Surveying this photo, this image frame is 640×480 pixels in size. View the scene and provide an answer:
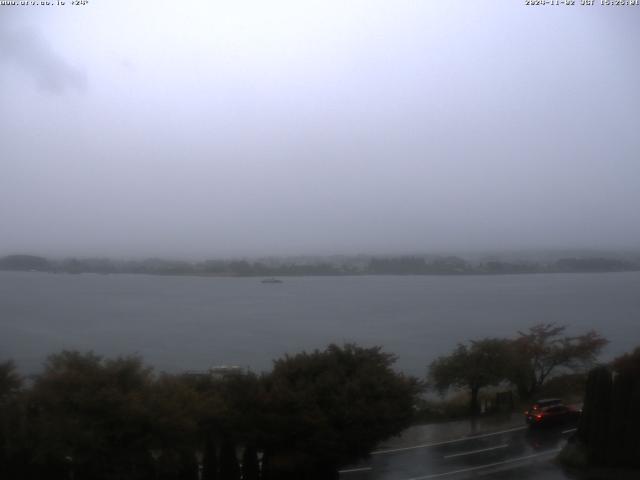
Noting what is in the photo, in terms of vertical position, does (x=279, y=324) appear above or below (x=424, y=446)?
above

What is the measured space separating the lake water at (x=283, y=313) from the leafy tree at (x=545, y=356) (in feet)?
2.34

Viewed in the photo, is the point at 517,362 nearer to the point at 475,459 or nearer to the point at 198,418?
the point at 475,459

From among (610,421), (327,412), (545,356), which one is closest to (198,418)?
(327,412)

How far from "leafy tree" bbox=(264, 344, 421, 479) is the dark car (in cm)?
537

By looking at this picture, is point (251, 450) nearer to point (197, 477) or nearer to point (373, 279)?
point (197, 477)

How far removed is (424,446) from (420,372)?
15.9ft

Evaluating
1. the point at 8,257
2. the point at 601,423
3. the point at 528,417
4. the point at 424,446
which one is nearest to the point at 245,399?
the point at 424,446

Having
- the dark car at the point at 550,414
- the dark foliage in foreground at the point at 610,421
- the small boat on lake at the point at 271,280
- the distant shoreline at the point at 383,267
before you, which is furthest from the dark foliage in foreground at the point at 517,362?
the small boat on lake at the point at 271,280

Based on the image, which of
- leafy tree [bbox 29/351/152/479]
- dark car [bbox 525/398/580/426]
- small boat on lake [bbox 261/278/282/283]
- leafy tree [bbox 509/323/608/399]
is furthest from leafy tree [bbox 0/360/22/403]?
small boat on lake [bbox 261/278/282/283]

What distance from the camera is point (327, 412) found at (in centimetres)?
1050

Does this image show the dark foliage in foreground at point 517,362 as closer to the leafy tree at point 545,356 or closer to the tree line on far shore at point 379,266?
the leafy tree at point 545,356

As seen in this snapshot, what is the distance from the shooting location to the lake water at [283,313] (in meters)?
17.7

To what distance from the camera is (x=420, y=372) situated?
18594 millimetres

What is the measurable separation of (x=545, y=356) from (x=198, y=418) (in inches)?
501
